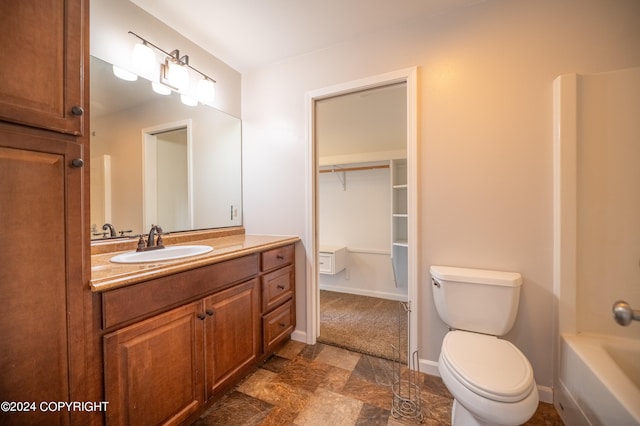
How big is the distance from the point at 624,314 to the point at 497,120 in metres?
1.13

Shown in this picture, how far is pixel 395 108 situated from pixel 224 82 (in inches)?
61.9

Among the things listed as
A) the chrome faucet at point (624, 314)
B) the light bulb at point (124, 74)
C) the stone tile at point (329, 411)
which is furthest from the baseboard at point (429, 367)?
the light bulb at point (124, 74)

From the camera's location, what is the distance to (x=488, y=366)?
1110 mm

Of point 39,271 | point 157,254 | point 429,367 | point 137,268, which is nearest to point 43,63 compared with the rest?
point 39,271

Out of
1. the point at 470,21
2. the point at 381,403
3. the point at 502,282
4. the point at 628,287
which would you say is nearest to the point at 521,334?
the point at 502,282

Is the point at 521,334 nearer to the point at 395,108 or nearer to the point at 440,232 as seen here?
the point at 440,232

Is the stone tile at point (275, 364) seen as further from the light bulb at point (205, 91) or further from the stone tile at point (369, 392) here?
the light bulb at point (205, 91)

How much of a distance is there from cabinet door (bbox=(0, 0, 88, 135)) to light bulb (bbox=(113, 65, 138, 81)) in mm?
738

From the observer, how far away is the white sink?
1.30 m

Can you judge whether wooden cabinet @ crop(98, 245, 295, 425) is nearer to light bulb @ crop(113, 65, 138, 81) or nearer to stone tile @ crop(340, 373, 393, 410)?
stone tile @ crop(340, 373, 393, 410)

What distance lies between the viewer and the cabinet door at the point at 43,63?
0.73 metres

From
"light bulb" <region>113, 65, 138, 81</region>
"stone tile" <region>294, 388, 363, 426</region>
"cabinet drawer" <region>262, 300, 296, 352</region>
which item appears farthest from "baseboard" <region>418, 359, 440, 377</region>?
"light bulb" <region>113, 65, 138, 81</region>

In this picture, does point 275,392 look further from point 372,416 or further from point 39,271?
point 39,271

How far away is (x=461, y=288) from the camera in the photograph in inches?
58.1
